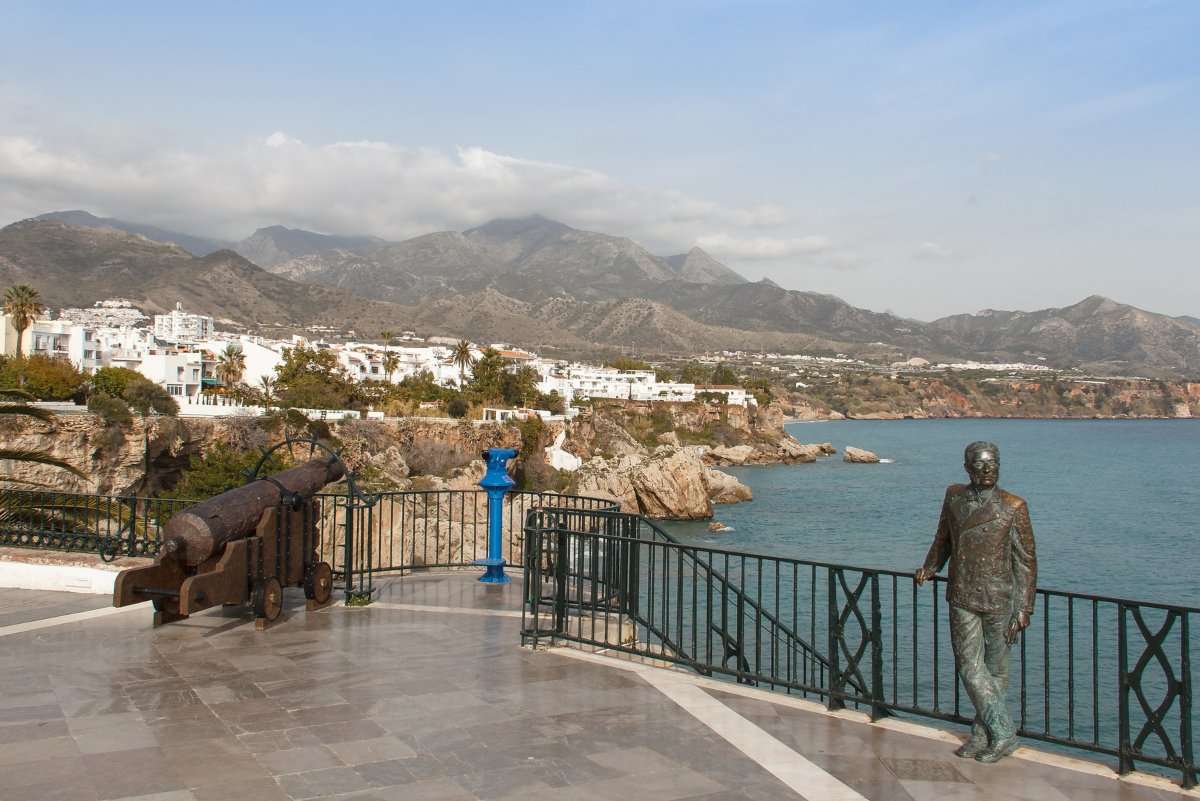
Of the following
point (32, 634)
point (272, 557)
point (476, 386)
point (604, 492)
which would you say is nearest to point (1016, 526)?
point (272, 557)

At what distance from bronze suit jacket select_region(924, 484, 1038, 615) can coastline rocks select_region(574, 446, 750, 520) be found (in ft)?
140

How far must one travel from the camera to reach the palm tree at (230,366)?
68438mm

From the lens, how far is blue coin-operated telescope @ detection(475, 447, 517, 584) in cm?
1064

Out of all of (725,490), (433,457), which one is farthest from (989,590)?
(725,490)

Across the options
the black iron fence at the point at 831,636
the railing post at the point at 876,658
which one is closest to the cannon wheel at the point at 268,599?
the black iron fence at the point at 831,636

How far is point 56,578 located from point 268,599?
3.37 meters

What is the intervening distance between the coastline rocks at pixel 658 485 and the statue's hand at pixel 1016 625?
42.8 metres

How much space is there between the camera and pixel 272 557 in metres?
8.84

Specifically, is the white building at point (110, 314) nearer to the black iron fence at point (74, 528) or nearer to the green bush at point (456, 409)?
the green bush at point (456, 409)

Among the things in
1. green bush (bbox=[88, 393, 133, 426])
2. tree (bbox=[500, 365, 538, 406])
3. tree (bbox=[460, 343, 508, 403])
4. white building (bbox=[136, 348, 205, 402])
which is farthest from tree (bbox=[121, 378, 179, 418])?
tree (bbox=[500, 365, 538, 406])

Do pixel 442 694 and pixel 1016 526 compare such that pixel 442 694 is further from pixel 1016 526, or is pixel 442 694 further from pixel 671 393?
pixel 671 393

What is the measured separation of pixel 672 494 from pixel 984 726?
4318 cm

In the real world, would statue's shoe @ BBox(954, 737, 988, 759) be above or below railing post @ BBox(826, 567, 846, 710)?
below

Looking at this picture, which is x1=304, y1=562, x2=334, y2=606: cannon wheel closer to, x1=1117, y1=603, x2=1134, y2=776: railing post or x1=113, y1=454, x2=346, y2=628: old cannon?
x1=113, y1=454, x2=346, y2=628: old cannon
